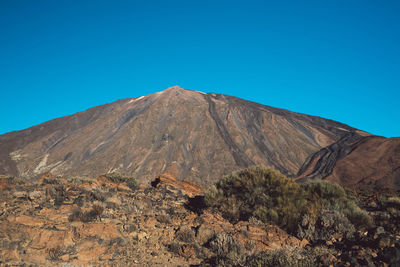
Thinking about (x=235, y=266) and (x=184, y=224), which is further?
(x=184, y=224)

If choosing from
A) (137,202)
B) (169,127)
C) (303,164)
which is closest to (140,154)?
(169,127)

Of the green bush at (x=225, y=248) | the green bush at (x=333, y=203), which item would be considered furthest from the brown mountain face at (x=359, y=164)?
the green bush at (x=225, y=248)

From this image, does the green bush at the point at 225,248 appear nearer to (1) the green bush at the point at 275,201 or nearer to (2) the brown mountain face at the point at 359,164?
(1) the green bush at the point at 275,201

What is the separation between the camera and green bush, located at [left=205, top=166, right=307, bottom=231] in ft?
21.9

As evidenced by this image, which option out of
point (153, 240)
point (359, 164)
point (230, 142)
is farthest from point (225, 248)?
point (230, 142)

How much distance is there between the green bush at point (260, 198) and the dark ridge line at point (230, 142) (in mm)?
42681

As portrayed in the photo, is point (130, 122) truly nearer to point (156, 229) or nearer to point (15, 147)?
point (15, 147)

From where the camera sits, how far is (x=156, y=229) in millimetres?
6242

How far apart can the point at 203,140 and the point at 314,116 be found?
131 ft

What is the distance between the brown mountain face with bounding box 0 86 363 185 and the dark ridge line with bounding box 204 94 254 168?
200 mm

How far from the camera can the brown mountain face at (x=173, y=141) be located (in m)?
52.8

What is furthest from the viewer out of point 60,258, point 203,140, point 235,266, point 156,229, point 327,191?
point 203,140

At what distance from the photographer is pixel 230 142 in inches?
2381

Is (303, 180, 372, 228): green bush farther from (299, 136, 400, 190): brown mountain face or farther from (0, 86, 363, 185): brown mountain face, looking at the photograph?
(0, 86, 363, 185): brown mountain face
